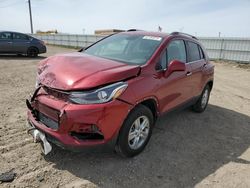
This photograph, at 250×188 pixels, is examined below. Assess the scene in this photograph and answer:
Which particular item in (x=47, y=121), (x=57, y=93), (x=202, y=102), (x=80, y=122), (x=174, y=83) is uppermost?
(x=57, y=93)

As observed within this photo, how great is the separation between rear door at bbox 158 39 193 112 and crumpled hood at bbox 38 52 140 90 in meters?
0.74

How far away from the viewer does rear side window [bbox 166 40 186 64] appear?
4.65 metres

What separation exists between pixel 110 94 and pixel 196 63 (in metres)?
2.85

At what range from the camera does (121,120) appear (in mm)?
3545

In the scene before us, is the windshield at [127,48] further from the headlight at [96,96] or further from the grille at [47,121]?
the grille at [47,121]

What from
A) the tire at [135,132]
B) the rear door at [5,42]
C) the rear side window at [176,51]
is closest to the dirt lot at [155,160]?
the tire at [135,132]

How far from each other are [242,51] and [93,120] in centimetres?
1651

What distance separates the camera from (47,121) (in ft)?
11.8

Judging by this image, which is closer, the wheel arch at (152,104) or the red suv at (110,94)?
the red suv at (110,94)

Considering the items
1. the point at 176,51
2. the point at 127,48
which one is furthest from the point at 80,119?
the point at 176,51

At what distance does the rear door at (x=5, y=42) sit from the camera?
15.2 meters

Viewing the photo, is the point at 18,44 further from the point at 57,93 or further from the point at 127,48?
the point at 57,93

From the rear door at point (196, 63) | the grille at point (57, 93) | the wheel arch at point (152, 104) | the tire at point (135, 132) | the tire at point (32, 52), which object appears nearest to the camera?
the grille at point (57, 93)

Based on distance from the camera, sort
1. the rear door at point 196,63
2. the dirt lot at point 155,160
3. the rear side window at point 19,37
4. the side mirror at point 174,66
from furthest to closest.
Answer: the rear side window at point 19,37 → the rear door at point 196,63 → the side mirror at point 174,66 → the dirt lot at point 155,160
